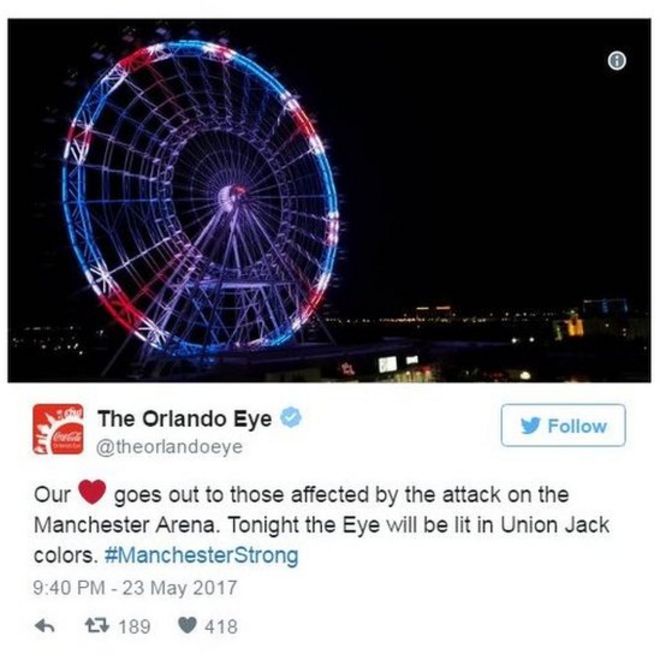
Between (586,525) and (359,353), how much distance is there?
326cm

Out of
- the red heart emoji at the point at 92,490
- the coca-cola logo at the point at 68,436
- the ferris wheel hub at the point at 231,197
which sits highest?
the ferris wheel hub at the point at 231,197

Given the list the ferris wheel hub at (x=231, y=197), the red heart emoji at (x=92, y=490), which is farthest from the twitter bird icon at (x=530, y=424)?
the ferris wheel hub at (x=231, y=197)

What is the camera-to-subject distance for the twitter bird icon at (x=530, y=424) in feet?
13.6

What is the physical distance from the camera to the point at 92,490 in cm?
415

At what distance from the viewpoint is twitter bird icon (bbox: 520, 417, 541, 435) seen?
4.16 metres

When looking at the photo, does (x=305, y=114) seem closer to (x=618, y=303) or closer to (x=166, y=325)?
(x=166, y=325)

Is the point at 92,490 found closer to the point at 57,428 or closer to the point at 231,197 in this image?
the point at 57,428

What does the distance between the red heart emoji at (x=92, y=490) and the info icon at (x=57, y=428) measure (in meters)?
0.14

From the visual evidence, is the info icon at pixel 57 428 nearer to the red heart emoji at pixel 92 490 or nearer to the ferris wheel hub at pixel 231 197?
the red heart emoji at pixel 92 490

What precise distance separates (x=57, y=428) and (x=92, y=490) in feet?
1.05

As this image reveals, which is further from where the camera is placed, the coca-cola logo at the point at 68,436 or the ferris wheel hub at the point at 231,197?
the ferris wheel hub at the point at 231,197

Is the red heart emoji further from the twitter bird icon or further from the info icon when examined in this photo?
the twitter bird icon

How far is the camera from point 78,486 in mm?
4164

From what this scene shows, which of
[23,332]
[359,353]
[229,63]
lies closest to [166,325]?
[359,353]
